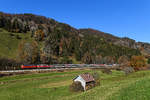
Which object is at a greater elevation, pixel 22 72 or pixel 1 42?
pixel 1 42

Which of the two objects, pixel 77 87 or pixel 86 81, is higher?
pixel 86 81

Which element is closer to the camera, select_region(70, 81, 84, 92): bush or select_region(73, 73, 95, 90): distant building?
select_region(70, 81, 84, 92): bush

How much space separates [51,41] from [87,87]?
107 meters

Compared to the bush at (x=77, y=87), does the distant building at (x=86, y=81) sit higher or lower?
higher

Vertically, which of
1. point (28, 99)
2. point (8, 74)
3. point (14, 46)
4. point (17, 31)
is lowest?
point (28, 99)

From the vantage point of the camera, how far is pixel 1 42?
102m

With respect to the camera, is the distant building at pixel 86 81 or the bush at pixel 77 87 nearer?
the bush at pixel 77 87

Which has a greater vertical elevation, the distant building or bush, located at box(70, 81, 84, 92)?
the distant building

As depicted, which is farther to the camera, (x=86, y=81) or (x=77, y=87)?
(x=86, y=81)

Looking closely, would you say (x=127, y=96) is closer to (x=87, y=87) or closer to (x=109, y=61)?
(x=87, y=87)

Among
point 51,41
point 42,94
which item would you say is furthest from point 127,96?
point 51,41

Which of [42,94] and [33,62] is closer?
[42,94]

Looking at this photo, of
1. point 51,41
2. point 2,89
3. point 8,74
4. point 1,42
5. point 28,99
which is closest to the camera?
point 28,99

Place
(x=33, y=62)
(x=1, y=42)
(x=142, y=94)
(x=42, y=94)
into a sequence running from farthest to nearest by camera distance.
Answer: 1. (x=1, y=42)
2. (x=33, y=62)
3. (x=42, y=94)
4. (x=142, y=94)
